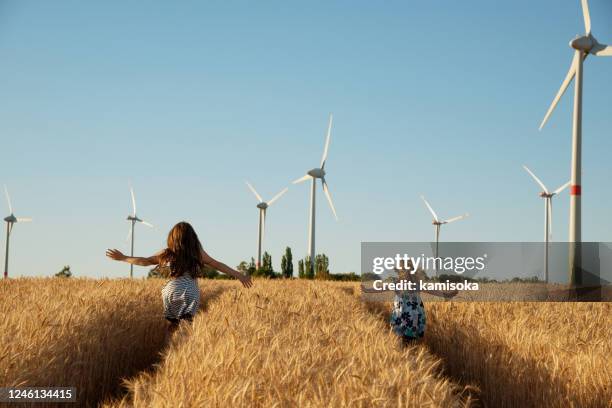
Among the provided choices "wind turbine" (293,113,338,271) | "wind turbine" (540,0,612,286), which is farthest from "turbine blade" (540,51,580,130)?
"wind turbine" (293,113,338,271)

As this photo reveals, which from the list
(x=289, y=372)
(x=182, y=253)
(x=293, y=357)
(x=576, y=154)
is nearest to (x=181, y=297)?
(x=182, y=253)

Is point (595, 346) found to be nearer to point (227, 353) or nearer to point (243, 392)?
point (227, 353)

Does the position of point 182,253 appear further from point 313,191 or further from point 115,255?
point 313,191

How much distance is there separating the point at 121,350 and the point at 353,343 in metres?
4.94

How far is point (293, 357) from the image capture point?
5109 mm

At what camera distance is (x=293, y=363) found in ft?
16.6

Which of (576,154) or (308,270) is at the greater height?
(576,154)

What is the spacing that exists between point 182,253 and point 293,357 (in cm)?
438

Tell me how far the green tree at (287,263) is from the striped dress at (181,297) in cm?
4868

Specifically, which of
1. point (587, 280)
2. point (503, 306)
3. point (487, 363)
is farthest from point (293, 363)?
point (587, 280)

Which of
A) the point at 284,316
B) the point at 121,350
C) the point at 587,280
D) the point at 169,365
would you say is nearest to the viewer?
the point at 169,365

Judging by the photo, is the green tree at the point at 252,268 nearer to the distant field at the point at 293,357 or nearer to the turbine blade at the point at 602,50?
the turbine blade at the point at 602,50

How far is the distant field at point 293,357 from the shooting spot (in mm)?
4410

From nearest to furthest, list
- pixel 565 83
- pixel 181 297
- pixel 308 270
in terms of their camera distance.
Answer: pixel 181 297
pixel 565 83
pixel 308 270
